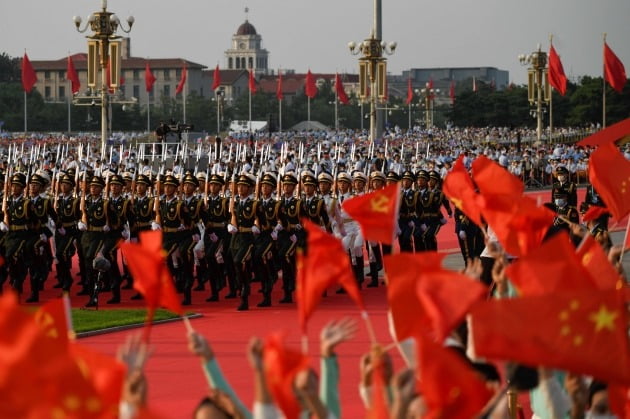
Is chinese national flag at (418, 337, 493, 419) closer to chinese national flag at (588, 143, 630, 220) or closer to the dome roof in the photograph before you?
chinese national flag at (588, 143, 630, 220)

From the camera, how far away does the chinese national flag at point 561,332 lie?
4.79m

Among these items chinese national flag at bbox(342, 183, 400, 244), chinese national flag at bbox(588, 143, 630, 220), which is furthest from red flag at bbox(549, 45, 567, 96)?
chinese national flag at bbox(342, 183, 400, 244)

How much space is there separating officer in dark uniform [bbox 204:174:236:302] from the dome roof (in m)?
154

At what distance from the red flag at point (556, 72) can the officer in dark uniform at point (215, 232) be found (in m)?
28.5

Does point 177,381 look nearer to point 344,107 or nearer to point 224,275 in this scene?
point 224,275

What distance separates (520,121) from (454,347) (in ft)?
247

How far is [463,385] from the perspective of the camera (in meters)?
4.94

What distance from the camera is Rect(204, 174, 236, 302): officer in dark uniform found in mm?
17062

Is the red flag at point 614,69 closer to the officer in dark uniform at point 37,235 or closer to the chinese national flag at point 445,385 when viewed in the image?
the officer in dark uniform at point 37,235

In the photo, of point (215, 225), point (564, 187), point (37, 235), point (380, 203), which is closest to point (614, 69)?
point (564, 187)

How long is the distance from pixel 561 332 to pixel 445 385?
1.43ft

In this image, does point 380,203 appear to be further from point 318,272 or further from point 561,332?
point 561,332

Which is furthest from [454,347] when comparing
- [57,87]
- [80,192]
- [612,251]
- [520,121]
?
[57,87]

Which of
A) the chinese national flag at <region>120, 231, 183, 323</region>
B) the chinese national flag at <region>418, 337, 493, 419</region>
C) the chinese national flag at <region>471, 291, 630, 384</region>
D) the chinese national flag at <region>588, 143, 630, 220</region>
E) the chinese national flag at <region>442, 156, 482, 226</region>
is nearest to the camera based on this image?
the chinese national flag at <region>471, 291, 630, 384</region>
